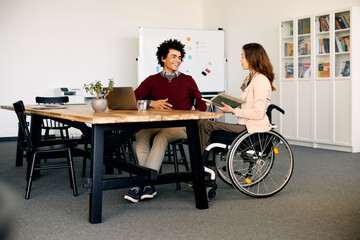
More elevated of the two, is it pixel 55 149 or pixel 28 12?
pixel 28 12

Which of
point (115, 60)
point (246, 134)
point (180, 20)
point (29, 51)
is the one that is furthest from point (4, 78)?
point (246, 134)

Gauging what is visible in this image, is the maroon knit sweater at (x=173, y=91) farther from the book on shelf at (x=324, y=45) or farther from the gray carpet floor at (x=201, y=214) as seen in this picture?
the book on shelf at (x=324, y=45)

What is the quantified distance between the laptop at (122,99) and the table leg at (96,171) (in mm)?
607

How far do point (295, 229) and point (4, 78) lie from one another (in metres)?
5.78

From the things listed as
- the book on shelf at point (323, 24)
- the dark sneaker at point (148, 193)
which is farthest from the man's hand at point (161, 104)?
the book on shelf at point (323, 24)

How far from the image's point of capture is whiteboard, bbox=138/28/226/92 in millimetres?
6855

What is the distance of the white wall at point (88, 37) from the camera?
6.72 metres

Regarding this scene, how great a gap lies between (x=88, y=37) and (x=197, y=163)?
17.1 feet

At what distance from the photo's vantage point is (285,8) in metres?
6.32

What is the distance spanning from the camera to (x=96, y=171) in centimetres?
243

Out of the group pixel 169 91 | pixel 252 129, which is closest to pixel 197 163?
pixel 252 129

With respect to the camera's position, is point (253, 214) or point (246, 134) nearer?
point (253, 214)

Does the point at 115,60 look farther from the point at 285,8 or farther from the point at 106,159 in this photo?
the point at 106,159

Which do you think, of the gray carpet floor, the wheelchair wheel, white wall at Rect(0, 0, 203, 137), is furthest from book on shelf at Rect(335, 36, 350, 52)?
white wall at Rect(0, 0, 203, 137)
